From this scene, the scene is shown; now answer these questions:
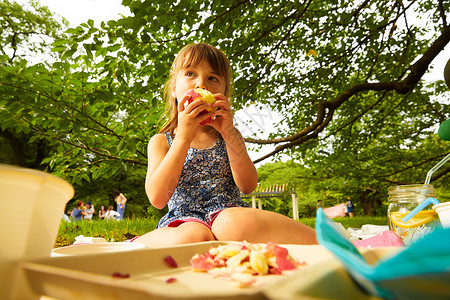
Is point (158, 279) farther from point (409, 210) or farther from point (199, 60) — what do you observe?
point (199, 60)

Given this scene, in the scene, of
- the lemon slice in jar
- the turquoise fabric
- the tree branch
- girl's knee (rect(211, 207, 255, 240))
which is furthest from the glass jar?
the tree branch

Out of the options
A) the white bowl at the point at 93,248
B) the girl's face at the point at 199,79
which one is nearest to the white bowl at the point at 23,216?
the white bowl at the point at 93,248

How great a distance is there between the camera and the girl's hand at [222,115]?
1680 mm

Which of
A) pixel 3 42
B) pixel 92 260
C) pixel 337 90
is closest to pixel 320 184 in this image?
pixel 337 90

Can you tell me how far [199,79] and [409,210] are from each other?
139cm

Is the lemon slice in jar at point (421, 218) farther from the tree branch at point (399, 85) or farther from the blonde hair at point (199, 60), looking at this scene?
the tree branch at point (399, 85)

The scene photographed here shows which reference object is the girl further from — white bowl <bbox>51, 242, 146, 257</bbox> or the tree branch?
the tree branch

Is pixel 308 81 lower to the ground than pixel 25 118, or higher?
higher

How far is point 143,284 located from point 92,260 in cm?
31

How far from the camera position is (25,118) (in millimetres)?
2875

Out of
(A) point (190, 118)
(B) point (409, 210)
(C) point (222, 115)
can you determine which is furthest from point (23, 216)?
(B) point (409, 210)

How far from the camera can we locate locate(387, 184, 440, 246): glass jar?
1221 millimetres

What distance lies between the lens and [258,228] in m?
1.28

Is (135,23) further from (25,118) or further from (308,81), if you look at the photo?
(308,81)
